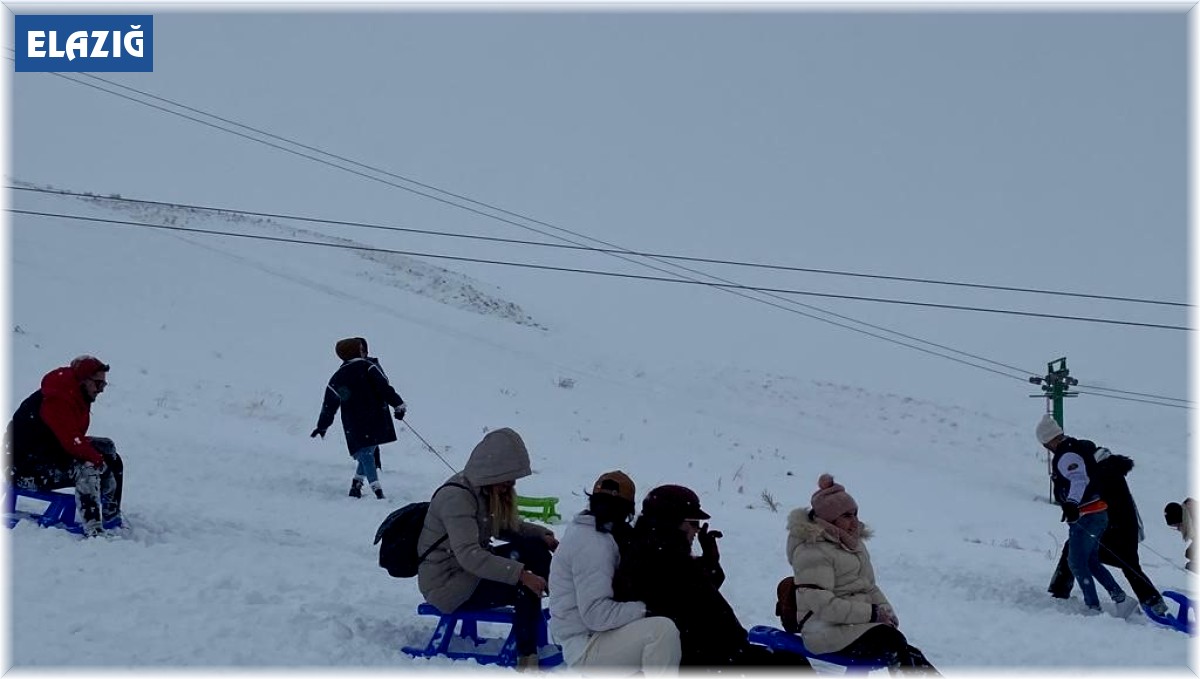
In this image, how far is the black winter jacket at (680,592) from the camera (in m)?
4.94

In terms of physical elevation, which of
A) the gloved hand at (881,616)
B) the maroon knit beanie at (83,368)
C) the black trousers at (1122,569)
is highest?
the maroon knit beanie at (83,368)

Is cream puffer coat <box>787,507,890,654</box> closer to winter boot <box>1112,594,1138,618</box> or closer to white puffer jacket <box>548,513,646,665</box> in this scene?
white puffer jacket <box>548,513,646,665</box>

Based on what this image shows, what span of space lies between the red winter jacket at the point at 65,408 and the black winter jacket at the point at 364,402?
12.1 ft

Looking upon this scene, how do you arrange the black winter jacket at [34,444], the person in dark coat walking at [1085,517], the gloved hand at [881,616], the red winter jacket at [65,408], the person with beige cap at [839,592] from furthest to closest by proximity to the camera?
the person in dark coat walking at [1085,517] → the black winter jacket at [34,444] → the red winter jacket at [65,408] → the gloved hand at [881,616] → the person with beige cap at [839,592]

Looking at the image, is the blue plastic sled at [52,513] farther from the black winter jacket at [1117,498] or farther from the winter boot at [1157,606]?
the winter boot at [1157,606]

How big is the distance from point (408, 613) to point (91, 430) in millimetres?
8225

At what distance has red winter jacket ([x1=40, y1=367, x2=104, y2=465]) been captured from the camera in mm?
7703

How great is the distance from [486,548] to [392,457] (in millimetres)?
9362

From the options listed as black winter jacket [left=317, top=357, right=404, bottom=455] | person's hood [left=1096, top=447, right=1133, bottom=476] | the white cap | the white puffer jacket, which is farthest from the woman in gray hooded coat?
black winter jacket [left=317, top=357, right=404, bottom=455]

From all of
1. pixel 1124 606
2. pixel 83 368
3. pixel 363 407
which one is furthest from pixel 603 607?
pixel 363 407

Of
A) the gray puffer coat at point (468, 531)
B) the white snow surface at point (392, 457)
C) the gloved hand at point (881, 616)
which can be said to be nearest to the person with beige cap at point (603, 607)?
the gray puffer coat at point (468, 531)

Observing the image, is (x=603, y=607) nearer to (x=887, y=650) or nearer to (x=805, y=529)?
(x=805, y=529)

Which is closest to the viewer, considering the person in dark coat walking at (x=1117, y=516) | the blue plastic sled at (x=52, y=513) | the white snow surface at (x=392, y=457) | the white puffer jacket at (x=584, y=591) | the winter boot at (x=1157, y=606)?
the white puffer jacket at (x=584, y=591)

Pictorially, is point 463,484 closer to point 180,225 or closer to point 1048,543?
point 1048,543
